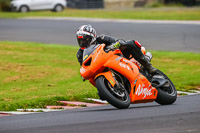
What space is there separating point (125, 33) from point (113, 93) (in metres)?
15.0

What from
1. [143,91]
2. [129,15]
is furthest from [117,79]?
[129,15]

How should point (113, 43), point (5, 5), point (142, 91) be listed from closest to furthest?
1. point (142, 91)
2. point (113, 43)
3. point (5, 5)

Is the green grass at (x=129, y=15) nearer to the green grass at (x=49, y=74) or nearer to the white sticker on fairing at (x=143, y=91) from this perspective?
the green grass at (x=49, y=74)

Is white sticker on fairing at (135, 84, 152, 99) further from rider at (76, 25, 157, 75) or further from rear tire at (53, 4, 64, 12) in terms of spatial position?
rear tire at (53, 4, 64, 12)

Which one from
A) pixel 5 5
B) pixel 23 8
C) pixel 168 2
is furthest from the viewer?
pixel 168 2

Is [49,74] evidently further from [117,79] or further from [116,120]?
[116,120]

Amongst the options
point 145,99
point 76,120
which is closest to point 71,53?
point 145,99

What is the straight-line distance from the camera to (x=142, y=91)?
311 inches

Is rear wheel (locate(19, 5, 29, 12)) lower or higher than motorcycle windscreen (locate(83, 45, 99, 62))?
lower

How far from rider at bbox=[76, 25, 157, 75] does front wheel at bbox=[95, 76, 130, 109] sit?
2.36ft

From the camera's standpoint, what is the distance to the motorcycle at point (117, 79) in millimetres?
7414

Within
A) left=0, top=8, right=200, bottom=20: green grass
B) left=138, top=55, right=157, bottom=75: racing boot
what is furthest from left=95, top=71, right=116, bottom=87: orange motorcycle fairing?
left=0, top=8, right=200, bottom=20: green grass

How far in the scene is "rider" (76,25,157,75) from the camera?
26.1 feet

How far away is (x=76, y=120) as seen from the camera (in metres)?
6.59
